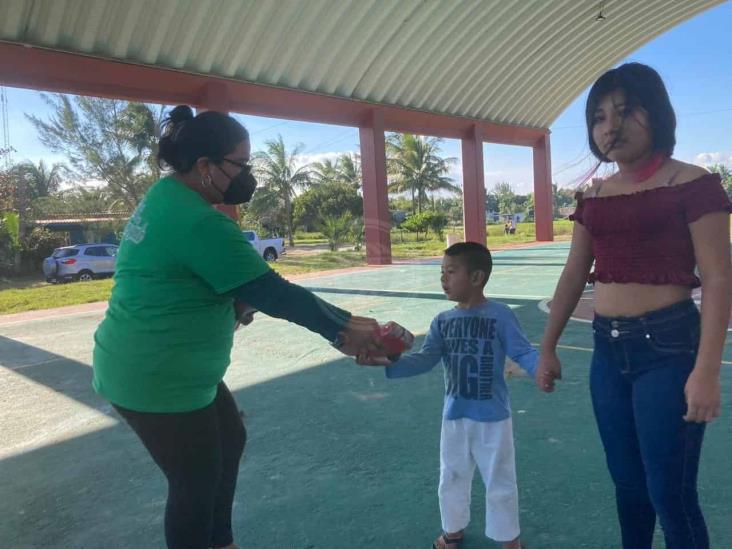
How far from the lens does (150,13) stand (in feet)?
36.4

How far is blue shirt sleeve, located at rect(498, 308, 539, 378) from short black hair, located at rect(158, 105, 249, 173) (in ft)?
4.09

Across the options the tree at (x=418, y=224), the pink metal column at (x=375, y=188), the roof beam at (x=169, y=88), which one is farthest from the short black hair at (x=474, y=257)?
the tree at (x=418, y=224)

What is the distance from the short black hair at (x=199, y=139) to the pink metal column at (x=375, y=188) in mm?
15549

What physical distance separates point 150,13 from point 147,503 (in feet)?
34.3

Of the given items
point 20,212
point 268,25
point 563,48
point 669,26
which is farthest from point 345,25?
point 20,212

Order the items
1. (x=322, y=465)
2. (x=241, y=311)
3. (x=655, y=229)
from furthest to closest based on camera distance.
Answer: (x=322, y=465) < (x=241, y=311) < (x=655, y=229)

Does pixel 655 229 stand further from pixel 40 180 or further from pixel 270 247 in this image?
pixel 40 180

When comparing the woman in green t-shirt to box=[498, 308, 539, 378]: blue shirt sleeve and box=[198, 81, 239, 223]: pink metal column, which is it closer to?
box=[498, 308, 539, 378]: blue shirt sleeve

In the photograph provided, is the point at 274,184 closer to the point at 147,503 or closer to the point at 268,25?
the point at 268,25

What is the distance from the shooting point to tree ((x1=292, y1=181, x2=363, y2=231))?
4091 centimetres

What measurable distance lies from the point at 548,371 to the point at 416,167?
133 feet

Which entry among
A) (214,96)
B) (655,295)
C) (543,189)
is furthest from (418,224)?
(655,295)

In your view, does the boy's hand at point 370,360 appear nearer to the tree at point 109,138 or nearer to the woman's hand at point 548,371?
the woman's hand at point 548,371

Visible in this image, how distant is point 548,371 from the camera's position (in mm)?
2111
